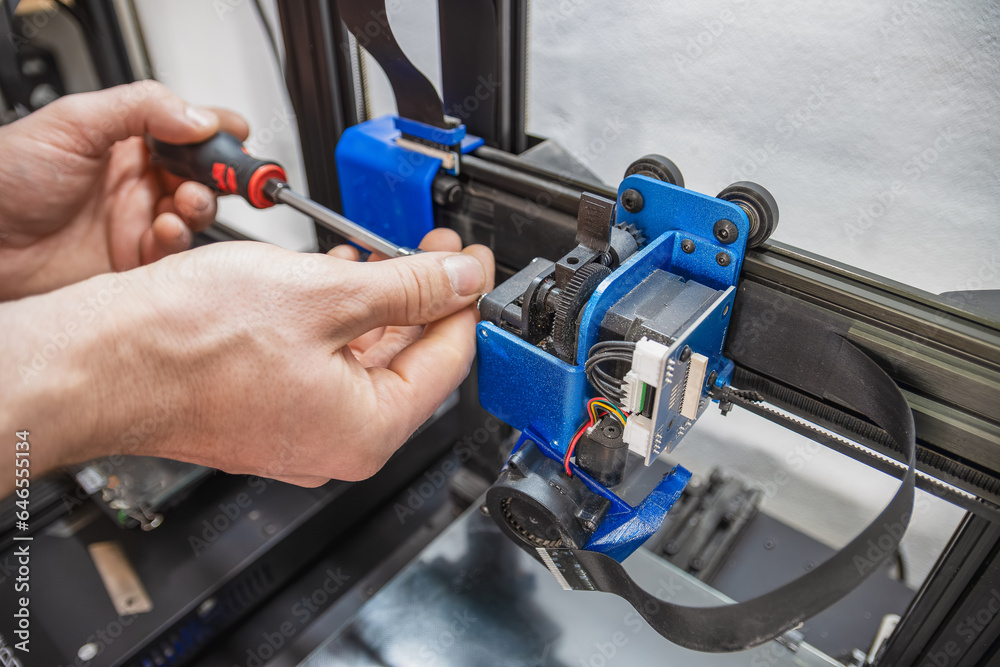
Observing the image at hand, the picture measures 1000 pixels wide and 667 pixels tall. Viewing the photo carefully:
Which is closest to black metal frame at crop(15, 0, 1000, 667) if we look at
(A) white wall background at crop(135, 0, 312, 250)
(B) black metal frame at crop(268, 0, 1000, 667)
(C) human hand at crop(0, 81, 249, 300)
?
(B) black metal frame at crop(268, 0, 1000, 667)

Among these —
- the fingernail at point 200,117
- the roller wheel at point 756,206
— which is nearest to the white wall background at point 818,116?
the roller wheel at point 756,206

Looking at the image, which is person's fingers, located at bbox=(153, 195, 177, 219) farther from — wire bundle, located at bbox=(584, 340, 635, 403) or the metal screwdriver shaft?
wire bundle, located at bbox=(584, 340, 635, 403)

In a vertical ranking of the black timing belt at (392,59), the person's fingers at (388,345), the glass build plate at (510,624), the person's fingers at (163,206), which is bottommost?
the glass build plate at (510,624)

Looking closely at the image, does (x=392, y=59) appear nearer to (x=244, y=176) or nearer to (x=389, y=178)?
(x=389, y=178)

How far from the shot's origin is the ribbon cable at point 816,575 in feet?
1.31

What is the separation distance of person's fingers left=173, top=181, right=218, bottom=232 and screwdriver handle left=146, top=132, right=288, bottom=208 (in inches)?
1.6

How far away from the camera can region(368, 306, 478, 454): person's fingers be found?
628mm

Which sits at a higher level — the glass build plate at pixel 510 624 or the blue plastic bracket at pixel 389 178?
the blue plastic bracket at pixel 389 178

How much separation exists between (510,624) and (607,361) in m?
0.47

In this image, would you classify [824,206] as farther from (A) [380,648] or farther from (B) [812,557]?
(A) [380,648]

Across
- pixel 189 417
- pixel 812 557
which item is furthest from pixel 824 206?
pixel 189 417

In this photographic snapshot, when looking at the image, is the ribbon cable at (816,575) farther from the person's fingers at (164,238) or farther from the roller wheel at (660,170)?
the person's fingers at (164,238)

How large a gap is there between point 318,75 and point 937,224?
0.84 metres

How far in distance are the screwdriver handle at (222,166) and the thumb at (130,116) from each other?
0.05 ft
